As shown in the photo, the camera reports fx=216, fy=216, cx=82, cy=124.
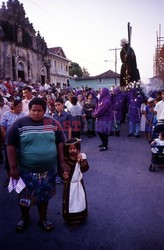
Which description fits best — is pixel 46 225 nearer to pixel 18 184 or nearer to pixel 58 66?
pixel 18 184

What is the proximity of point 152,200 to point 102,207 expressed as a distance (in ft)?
3.06

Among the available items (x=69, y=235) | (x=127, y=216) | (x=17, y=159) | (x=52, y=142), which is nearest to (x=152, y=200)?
(x=127, y=216)

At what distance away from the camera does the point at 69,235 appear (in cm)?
295

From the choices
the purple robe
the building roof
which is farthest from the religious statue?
the building roof

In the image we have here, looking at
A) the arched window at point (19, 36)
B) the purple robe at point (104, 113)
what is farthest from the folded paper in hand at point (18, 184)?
the arched window at point (19, 36)

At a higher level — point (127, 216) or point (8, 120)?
point (8, 120)

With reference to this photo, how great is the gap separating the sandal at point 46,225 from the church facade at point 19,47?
21.9 metres

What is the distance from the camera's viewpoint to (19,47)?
25.3 m

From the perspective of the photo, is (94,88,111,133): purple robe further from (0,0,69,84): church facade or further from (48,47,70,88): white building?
(48,47,70,88): white building

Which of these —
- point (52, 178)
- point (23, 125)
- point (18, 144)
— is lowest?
point (52, 178)

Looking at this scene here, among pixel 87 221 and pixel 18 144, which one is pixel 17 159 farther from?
pixel 87 221

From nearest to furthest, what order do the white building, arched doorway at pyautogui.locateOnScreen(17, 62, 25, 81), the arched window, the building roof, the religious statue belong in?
the religious statue, the arched window, arched doorway at pyautogui.locateOnScreen(17, 62, 25, 81), the white building, the building roof

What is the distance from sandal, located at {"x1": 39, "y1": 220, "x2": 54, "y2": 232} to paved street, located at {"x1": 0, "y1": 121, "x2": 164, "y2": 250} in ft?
0.21

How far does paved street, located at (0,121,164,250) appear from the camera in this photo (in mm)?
2793
